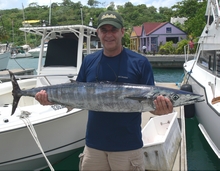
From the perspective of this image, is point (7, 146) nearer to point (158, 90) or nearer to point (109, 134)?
point (109, 134)

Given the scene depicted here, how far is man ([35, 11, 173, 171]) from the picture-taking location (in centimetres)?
264

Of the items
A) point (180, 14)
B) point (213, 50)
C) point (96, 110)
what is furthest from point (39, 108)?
point (180, 14)

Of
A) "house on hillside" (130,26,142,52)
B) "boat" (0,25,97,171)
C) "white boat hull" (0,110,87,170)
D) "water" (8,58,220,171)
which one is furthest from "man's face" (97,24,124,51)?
"house on hillside" (130,26,142,52)

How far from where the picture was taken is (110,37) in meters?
2.66

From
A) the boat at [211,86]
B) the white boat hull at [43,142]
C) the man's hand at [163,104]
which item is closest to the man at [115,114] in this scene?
the man's hand at [163,104]

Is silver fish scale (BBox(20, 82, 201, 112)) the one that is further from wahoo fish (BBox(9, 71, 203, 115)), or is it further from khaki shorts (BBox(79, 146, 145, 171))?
khaki shorts (BBox(79, 146, 145, 171))

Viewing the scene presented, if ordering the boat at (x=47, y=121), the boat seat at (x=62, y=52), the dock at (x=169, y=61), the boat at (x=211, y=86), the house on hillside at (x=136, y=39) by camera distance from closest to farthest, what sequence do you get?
the boat at (x=47, y=121) < the boat at (x=211, y=86) < the boat seat at (x=62, y=52) < the dock at (x=169, y=61) < the house on hillside at (x=136, y=39)

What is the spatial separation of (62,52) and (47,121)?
244cm

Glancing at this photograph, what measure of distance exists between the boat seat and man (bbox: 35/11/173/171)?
448cm

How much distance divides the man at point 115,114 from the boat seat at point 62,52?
176 inches

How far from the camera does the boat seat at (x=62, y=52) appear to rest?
7227mm

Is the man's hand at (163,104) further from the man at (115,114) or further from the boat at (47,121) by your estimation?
the boat at (47,121)

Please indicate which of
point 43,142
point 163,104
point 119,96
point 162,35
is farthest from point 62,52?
point 162,35

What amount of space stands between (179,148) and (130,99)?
397cm
